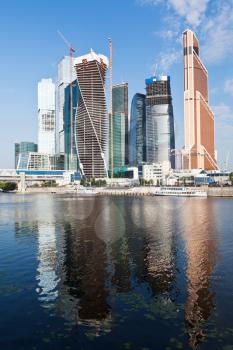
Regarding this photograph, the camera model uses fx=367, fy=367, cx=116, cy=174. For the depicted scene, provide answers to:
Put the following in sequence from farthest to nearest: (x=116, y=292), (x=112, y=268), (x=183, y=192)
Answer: (x=183, y=192) → (x=112, y=268) → (x=116, y=292)

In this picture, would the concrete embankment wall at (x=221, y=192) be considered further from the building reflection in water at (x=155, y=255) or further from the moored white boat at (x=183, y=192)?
the building reflection in water at (x=155, y=255)

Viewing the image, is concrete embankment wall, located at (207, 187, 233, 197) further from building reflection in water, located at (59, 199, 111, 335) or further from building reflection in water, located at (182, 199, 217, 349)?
building reflection in water, located at (59, 199, 111, 335)

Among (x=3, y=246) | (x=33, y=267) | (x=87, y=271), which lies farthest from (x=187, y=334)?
(x=3, y=246)

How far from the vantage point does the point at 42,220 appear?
279 ft

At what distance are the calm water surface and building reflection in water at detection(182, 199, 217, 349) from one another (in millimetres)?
79

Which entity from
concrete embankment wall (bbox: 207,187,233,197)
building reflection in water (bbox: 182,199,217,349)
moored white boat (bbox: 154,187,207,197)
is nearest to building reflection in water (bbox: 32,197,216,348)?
building reflection in water (bbox: 182,199,217,349)

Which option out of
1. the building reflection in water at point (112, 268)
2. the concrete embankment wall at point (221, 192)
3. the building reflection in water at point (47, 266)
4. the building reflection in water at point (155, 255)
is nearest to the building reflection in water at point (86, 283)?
the building reflection in water at point (112, 268)

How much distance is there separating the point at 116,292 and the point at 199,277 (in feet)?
30.9

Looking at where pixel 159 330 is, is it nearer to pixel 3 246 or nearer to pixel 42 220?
pixel 3 246

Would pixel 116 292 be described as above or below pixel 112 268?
below

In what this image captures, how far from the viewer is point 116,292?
32.0 meters

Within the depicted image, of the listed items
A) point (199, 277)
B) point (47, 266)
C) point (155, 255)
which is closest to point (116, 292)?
point (199, 277)

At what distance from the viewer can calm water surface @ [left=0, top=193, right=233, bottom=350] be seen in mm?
23656

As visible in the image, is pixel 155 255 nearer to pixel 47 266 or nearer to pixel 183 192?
pixel 47 266
